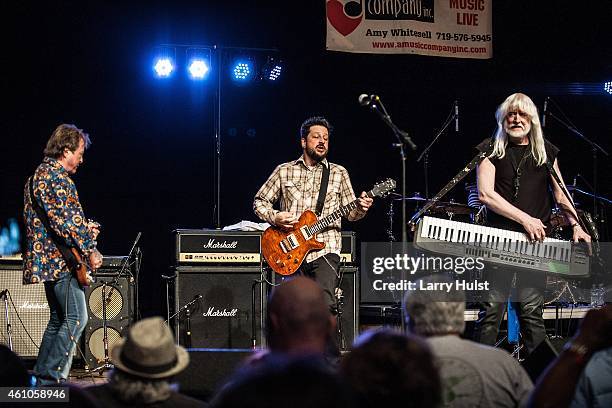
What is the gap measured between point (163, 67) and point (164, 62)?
0.06 meters

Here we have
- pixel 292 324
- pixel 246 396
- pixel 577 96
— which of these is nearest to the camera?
pixel 246 396

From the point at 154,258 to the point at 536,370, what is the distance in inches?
261

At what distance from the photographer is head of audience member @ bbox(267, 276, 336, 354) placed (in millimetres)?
2955

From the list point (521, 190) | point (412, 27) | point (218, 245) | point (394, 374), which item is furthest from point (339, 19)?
point (394, 374)

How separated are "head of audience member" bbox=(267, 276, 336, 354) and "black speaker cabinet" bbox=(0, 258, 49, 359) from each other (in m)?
5.40

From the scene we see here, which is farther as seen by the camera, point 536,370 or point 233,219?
point 233,219

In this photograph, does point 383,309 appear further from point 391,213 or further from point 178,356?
point 178,356

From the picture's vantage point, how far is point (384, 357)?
2.25 m

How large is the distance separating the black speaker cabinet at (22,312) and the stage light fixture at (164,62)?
2823mm

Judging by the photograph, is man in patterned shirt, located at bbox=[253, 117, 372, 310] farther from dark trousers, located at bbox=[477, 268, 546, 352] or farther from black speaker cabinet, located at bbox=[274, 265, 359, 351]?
dark trousers, located at bbox=[477, 268, 546, 352]

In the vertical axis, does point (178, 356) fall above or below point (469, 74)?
below

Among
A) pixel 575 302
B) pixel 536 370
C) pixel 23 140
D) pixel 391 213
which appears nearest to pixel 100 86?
pixel 23 140

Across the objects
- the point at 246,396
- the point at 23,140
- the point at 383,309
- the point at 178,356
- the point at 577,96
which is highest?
the point at 577,96

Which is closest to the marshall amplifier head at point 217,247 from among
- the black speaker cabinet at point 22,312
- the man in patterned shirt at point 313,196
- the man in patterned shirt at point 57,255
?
the man in patterned shirt at point 313,196
